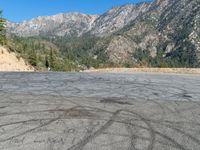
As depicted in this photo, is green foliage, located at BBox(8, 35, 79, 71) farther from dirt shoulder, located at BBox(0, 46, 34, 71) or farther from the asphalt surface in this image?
the asphalt surface

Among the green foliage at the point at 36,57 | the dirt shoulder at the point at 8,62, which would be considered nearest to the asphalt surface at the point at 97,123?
the dirt shoulder at the point at 8,62

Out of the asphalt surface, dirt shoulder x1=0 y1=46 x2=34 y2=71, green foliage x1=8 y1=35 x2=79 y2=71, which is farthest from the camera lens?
green foliage x1=8 y1=35 x2=79 y2=71

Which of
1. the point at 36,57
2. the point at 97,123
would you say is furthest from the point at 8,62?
the point at 97,123

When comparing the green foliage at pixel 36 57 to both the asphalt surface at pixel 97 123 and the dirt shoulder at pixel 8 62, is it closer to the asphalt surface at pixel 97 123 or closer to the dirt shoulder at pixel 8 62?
the dirt shoulder at pixel 8 62

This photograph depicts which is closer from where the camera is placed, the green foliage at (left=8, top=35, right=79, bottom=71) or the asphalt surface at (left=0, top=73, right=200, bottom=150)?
the asphalt surface at (left=0, top=73, right=200, bottom=150)

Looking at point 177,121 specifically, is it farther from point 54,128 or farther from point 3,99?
point 3,99

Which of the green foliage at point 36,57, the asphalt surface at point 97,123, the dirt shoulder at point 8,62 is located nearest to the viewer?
the asphalt surface at point 97,123

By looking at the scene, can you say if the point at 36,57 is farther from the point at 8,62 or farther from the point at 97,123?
the point at 97,123

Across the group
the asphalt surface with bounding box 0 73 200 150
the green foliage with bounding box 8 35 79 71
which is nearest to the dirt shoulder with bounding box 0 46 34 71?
the green foliage with bounding box 8 35 79 71

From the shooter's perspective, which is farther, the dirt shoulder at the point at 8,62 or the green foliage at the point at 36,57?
the green foliage at the point at 36,57

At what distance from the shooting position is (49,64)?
121812mm

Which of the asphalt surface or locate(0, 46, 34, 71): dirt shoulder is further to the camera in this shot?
locate(0, 46, 34, 71): dirt shoulder

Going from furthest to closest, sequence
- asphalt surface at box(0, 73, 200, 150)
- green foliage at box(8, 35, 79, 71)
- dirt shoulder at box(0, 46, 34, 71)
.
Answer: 1. green foliage at box(8, 35, 79, 71)
2. dirt shoulder at box(0, 46, 34, 71)
3. asphalt surface at box(0, 73, 200, 150)

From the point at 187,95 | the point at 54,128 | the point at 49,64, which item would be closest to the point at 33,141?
the point at 54,128
